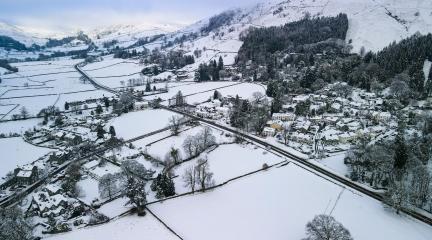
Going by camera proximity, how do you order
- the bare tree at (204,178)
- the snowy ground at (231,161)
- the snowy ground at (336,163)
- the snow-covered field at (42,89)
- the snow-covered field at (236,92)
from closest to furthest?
the bare tree at (204,178), the snowy ground at (231,161), the snowy ground at (336,163), the snow-covered field at (236,92), the snow-covered field at (42,89)

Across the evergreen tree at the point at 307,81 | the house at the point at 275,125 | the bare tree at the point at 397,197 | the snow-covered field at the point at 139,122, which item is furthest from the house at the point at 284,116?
the bare tree at the point at 397,197

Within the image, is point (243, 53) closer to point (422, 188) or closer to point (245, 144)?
point (245, 144)

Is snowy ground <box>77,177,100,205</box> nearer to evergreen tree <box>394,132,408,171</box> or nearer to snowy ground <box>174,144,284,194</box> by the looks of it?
snowy ground <box>174,144,284,194</box>

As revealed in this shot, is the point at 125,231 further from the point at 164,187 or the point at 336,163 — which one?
the point at 336,163

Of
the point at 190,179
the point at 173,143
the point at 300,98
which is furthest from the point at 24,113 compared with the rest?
the point at 300,98

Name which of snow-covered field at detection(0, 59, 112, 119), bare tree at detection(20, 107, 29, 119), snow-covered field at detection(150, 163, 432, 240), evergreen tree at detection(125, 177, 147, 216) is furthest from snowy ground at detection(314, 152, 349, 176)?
snow-covered field at detection(0, 59, 112, 119)

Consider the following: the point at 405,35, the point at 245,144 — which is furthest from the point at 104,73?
the point at 405,35

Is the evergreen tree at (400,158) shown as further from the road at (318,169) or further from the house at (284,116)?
the house at (284,116)
